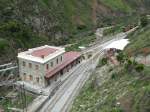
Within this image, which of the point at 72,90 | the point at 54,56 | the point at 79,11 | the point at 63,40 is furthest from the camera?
the point at 79,11

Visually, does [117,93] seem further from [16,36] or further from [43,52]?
[16,36]

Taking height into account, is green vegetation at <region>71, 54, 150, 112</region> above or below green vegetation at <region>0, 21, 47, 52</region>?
below

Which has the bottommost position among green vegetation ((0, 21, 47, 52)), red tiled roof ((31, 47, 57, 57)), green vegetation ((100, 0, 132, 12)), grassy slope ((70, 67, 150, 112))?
grassy slope ((70, 67, 150, 112))

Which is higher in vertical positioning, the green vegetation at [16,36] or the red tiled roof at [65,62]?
the green vegetation at [16,36]

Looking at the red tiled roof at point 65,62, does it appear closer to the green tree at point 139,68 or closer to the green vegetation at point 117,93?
the green vegetation at point 117,93

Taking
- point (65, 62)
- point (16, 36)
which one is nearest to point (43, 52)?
point (65, 62)

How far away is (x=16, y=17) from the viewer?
10462 centimetres

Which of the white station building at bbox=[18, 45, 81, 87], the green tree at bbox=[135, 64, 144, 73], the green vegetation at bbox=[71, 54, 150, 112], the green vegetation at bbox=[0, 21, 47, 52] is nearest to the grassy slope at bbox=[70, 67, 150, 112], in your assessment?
the green vegetation at bbox=[71, 54, 150, 112]

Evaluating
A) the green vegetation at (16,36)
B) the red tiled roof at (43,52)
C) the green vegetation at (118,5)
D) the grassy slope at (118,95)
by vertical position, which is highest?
the green vegetation at (118,5)

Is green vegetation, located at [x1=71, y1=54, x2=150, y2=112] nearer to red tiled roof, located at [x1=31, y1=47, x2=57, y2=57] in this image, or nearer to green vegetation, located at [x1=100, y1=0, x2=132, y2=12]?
red tiled roof, located at [x1=31, y1=47, x2=57, y2=57]

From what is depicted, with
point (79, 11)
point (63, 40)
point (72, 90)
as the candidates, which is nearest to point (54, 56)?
point (72, 90)

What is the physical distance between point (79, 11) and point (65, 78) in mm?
61106

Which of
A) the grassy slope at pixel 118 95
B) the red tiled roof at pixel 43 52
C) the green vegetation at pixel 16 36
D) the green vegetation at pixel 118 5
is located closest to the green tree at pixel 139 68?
the grassy slope at pixel 118 95

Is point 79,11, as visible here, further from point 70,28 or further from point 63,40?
point 63,40
